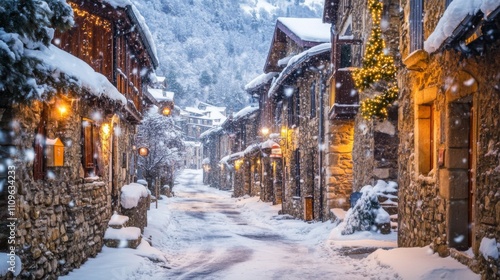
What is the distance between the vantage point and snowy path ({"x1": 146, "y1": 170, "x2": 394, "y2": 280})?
954 centimetres

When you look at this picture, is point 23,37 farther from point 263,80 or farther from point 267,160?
point 263,80

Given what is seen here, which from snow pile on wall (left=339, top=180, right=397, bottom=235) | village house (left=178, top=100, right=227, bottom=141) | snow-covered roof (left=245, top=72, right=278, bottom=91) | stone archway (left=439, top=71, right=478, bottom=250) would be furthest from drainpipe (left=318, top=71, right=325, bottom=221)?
village house (left=178, top=100, right=227, bottom=141)

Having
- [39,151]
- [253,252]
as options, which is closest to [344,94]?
[253,252]

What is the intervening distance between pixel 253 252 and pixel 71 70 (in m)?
6.80

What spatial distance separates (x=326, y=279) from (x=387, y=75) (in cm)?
589

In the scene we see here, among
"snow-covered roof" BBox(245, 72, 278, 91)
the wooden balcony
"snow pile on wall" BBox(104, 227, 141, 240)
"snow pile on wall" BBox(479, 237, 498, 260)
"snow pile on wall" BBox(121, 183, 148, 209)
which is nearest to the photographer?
"snow pile on wall" BBox(479, 237, 498, 260)

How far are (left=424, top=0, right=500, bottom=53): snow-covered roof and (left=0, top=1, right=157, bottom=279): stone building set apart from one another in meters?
4.73

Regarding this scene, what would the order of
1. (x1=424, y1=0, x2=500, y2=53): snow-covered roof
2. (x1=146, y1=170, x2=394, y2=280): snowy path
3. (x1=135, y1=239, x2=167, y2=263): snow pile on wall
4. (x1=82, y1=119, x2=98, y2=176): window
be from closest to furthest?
(x1=424, y1=0, x2=500, y2=53): snow-covered roof → (x1=146, y1=170, x2=394, y2=280): snowy path → (x1=82, y1=119, x2=98, y2=176): window → (x1=135, y1=239, x2=167, y2=263): snow pile on wall

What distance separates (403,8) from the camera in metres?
10.1

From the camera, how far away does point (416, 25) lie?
903 cm

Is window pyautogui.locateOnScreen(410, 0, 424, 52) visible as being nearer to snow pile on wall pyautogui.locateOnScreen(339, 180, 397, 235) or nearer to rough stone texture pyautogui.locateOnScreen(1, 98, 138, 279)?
snow pile on wall pyautogui.locateOnScreen(339, 180, 397, 235)

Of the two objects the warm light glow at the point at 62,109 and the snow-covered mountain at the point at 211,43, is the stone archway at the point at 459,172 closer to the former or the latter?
the warm light glow at the point at 62,109

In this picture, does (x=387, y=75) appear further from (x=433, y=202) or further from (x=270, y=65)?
(x=270, y=65)

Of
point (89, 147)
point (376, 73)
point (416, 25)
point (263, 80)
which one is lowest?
point (89, 147)
